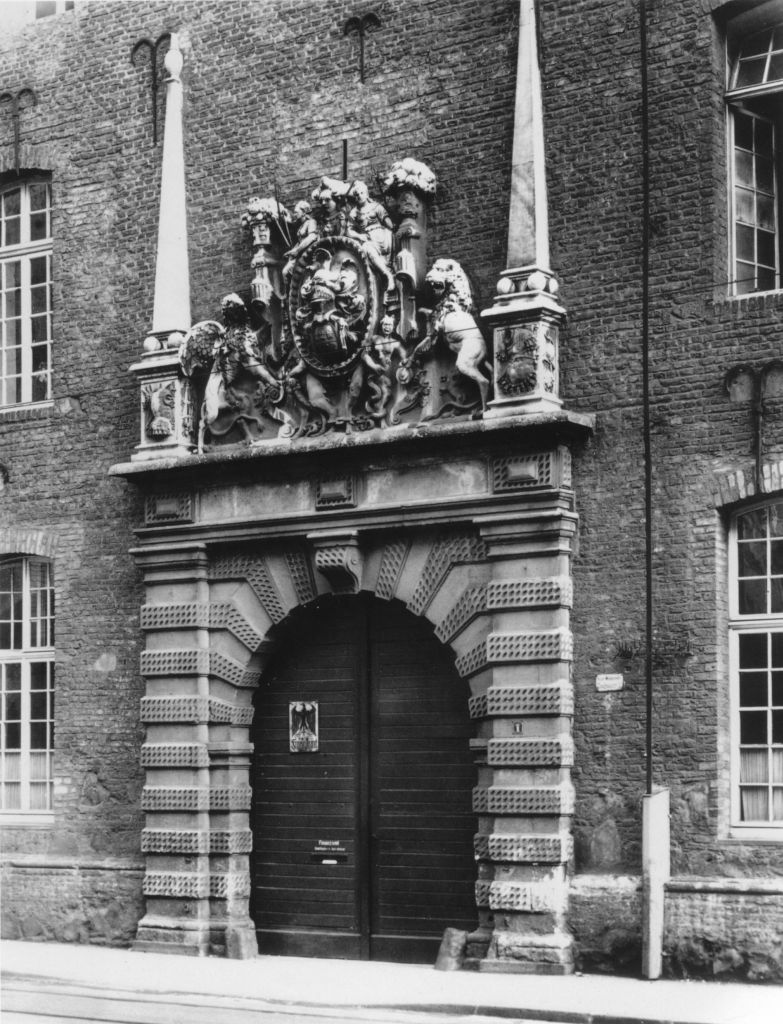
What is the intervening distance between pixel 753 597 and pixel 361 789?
3.81 m

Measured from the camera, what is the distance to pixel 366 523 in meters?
15.5

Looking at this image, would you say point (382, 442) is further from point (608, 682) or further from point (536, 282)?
point (608, 682)

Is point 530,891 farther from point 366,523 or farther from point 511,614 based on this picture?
point 366,523

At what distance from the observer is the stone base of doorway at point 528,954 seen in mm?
14008

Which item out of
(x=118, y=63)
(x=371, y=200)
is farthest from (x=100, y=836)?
(x=118, y=63)

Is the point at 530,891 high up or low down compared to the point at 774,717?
down

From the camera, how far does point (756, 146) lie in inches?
578

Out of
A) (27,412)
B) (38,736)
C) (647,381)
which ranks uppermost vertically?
(27,412)

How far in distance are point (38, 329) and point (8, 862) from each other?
5.28m

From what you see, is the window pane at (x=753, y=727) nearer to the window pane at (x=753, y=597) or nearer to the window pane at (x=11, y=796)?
the window pane at (x=753, y=597)

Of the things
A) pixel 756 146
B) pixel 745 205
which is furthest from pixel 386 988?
pixel 756 146

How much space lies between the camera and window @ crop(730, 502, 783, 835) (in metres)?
13.9

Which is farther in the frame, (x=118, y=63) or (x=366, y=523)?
(x=118, y=63)

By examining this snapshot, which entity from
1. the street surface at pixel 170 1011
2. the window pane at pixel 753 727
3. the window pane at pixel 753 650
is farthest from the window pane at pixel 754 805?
the street surface at pixel 170 1011
